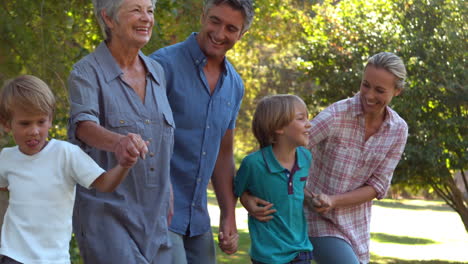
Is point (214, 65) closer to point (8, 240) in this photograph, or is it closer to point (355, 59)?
point (8, 240)

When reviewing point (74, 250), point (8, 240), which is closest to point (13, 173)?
point (8, 240)

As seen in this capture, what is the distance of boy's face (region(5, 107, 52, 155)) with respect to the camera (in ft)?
10.7

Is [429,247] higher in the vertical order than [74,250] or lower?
lower

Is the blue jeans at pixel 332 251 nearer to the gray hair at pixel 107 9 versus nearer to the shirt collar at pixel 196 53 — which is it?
the shirt collar at pixel 196 53

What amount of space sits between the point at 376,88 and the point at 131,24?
1.89m

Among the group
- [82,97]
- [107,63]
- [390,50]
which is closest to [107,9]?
[107,63]

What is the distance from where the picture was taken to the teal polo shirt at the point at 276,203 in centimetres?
430

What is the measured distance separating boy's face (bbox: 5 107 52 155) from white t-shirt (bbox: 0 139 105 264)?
40 millimetres

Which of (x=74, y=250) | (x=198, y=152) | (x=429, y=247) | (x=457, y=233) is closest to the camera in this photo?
(x=198, y=152)

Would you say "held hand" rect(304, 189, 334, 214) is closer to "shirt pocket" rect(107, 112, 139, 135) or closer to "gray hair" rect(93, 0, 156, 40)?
"shirt pocket" rect(107, 112, 139, 135)

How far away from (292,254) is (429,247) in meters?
15.3

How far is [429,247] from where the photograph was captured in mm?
18750

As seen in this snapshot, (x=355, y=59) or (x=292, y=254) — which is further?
(x=355, y=59)

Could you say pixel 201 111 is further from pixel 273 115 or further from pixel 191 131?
pixel 273 115
